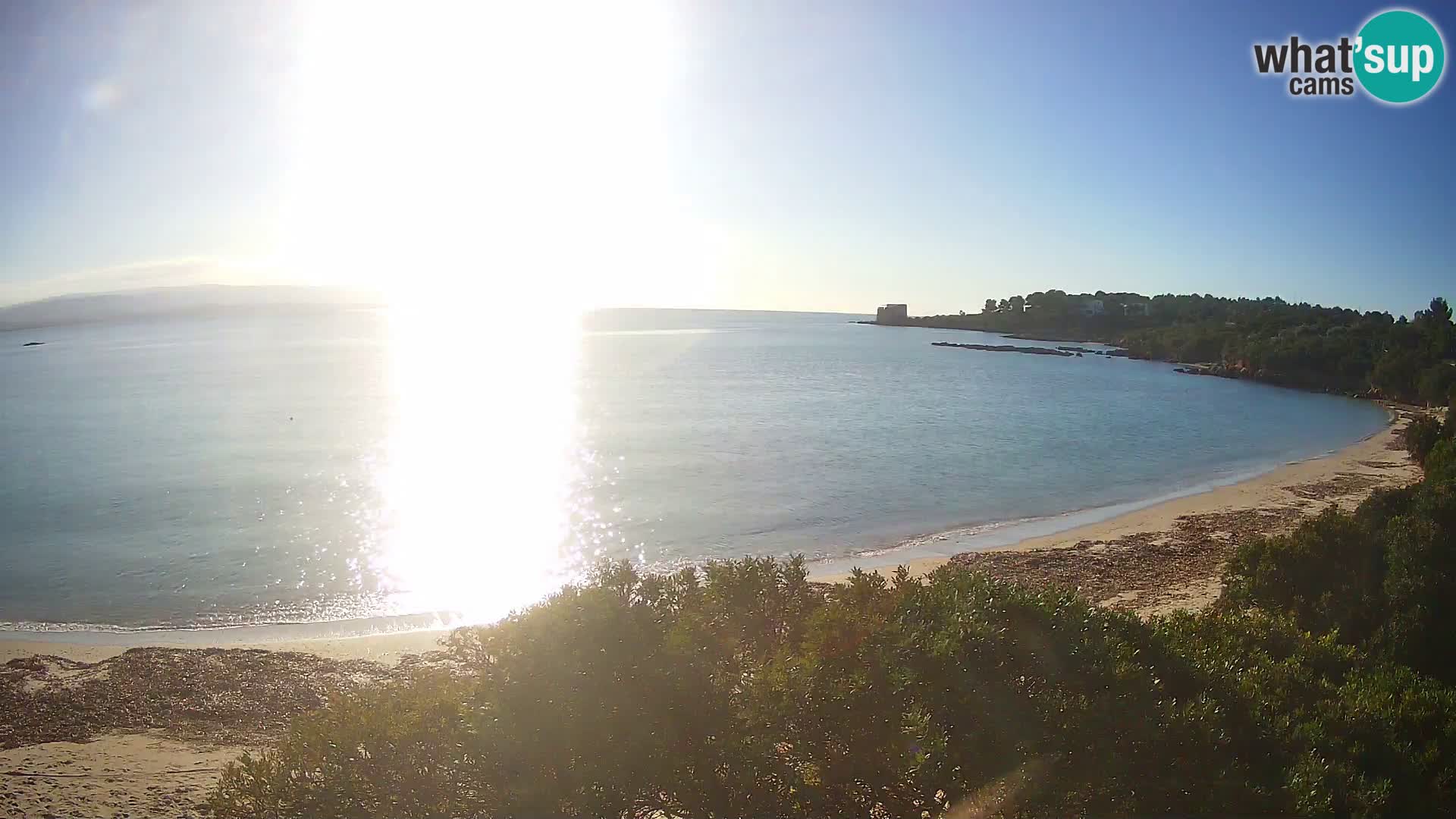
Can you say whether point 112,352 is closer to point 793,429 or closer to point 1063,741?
point 793,429

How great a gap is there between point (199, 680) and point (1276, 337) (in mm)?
92362

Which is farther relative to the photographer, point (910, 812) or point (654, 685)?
point (654, 685)

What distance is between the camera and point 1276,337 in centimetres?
8019

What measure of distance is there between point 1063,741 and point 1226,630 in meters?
3.39

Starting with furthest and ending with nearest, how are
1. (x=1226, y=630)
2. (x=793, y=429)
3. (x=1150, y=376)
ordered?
(x=1150, y=376)
(x=793, y=429)
(x=1226, y=630)

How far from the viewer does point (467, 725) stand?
5859mm

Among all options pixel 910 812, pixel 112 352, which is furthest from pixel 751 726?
pixel 112 352

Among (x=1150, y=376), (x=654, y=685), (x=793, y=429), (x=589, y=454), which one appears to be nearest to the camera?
(x=654, y=685)

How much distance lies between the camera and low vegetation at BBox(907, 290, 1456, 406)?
58.1m

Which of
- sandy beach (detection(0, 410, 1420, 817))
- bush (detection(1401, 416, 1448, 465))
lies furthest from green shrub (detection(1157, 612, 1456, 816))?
bush (detection(1401, 416, 1448, 465))

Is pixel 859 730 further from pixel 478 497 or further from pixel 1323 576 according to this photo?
pixel 478 497

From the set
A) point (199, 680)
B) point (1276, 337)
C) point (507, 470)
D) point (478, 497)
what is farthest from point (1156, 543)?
point (1276, 337)

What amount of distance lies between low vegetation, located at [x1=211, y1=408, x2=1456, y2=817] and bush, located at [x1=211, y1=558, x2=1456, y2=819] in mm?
16

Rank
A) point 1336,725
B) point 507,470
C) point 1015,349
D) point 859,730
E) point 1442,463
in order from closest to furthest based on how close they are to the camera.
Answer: point 859,730 < point 1336,725 < point 1442,463 < point 507,470 < point 1015,349
